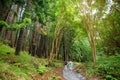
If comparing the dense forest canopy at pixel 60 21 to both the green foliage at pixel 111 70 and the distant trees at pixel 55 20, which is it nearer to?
the distant trees at pixel 55 20

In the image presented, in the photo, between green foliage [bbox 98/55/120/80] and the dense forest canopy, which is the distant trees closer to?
the dense forest canopy

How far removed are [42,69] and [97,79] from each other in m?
4.11

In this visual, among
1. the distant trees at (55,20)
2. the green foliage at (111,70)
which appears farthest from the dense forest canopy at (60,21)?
the green foliage at (111,70)

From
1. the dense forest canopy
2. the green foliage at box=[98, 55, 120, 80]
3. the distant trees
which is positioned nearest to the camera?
the dense forest canopy

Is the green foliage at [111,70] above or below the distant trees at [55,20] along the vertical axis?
below

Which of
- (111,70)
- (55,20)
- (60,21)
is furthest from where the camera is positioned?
(55,20)

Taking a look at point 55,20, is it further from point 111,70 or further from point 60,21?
point 111,70

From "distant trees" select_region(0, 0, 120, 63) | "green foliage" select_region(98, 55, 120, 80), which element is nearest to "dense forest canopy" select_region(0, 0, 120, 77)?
"distant trees" select_region(0, 0, 120, 63)

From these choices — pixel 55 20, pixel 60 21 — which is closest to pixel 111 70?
pixel 60 21

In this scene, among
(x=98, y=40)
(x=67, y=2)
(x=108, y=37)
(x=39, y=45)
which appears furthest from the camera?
(x=39, y=45)

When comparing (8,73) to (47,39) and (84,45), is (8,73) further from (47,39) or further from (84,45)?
(84,45)

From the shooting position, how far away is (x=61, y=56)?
36.3 meters

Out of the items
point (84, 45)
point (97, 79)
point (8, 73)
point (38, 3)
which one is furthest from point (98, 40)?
point (84, 45)

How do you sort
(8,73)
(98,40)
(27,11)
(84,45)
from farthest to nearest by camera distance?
(84,45)
(98,40)
(27,11)
(8,73)
